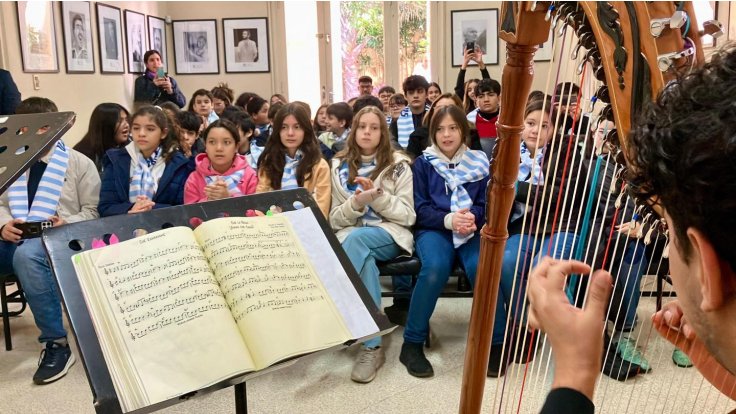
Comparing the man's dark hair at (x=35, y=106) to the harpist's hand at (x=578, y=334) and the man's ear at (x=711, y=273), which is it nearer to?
the harpist's hand at (x=578, y=334)

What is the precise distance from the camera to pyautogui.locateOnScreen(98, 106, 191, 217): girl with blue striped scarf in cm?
273

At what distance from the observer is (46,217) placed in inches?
99.6

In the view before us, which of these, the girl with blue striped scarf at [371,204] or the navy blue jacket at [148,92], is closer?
the girl with blue striped scarf at [371,204]

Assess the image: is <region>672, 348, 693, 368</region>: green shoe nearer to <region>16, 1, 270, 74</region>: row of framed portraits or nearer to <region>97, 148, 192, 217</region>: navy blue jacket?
<region>97, 148, 192, 217</region>: navy blue jacket

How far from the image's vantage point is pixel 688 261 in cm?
55

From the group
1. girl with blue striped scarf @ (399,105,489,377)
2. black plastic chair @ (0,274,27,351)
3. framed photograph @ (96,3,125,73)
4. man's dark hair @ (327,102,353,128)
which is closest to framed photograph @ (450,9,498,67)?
man's dark hair @ (327,102,353,128)

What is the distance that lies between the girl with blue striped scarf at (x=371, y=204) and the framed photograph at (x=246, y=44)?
12.9 feet

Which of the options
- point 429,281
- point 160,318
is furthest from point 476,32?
point 160,318

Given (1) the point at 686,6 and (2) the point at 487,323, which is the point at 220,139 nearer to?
(2) the point at 487,323

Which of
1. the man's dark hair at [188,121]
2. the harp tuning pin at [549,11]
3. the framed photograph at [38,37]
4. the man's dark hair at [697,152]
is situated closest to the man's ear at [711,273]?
the man's dark hair at [697,152]

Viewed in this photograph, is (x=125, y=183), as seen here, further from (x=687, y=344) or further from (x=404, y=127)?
(x=687, y=344)

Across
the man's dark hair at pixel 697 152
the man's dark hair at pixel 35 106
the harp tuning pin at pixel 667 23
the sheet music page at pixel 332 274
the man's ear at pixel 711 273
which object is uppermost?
the harp tuning pin at pixel 667 23

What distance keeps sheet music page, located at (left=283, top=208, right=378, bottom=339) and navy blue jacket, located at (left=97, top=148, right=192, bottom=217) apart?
159cm

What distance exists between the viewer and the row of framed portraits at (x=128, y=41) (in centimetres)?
444
